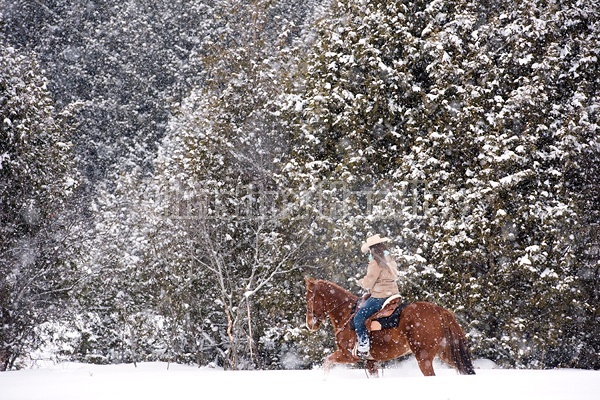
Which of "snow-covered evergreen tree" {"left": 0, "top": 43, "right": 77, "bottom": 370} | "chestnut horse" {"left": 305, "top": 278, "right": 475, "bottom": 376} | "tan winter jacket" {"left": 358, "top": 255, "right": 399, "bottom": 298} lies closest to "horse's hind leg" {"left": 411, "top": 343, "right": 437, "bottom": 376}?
"chestnut horse" {"left": 305, "top": 278, "right": 475, "bottom": 376}

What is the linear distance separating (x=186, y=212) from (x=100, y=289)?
20.4 ft

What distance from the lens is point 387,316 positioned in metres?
8.74

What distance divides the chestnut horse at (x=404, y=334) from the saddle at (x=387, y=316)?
0.28ft

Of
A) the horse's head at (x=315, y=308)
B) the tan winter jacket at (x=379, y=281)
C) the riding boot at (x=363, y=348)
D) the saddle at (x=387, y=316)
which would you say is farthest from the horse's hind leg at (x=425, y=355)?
the horse's head at (x=315, y=308)

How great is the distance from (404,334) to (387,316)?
406 mm

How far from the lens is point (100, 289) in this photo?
21125 mm

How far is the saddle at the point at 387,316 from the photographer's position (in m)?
8.70

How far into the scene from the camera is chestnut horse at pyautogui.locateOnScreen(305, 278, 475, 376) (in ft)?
28.1

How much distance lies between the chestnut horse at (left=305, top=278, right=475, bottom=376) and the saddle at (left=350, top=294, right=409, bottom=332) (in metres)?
0.08

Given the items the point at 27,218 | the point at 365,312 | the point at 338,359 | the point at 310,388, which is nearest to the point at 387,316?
the point at 365,312

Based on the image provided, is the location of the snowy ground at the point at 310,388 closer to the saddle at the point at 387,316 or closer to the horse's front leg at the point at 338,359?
the horse's front leg at the point at 338,359

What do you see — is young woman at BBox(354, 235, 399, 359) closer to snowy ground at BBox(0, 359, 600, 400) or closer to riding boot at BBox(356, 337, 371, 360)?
riding boot at BBox(356, 337, 371, 360)

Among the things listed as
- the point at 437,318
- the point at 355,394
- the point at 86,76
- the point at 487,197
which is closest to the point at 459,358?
the point at 437,318

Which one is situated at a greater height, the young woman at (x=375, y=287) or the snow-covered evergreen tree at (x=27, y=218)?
the snow-covered evergreen tree at (x=27, y=218)
